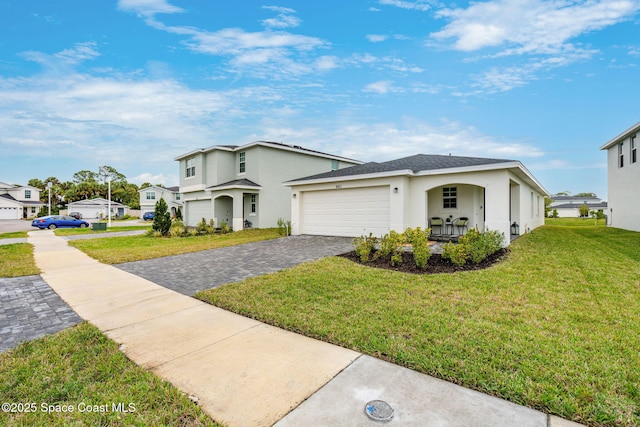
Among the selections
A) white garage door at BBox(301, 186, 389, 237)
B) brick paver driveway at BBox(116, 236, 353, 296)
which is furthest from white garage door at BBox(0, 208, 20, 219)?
white garage door at BBox(301, 186, 389, 237)

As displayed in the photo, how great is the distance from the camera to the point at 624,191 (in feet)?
58.5

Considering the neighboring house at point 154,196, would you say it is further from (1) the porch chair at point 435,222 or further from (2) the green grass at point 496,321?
(2) the green grass at point 496,321

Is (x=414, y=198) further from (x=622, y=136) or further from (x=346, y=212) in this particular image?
(x=622, y=136)

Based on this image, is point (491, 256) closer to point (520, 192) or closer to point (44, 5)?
point (520, 192)

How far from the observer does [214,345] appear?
364cm

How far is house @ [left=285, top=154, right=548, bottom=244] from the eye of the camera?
435 inches

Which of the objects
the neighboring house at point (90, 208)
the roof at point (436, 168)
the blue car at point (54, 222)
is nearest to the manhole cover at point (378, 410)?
the roof at point (436, 168)

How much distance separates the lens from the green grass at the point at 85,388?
233 centimetres

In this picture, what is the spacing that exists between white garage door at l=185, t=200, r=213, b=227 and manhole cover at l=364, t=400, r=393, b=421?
21337 mm

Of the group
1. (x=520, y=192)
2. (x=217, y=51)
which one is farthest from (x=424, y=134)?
(x=217, y=51)

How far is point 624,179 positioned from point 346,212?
17.2m

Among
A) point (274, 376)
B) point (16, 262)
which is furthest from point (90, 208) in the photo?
point (274, 376)

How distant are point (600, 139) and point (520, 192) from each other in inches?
510

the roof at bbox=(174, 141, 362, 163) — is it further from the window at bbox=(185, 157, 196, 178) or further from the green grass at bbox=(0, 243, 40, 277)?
the green grass at bbox=(0, 243, 40, 277)
